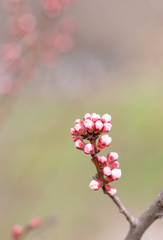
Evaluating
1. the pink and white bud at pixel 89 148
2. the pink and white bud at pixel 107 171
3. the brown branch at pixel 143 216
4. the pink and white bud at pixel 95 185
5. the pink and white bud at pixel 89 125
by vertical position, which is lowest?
the brown branch at pixel 143 216

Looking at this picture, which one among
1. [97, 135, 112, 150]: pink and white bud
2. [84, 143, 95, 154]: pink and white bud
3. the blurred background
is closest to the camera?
[84, 143, 95, 154]: pink and white bud

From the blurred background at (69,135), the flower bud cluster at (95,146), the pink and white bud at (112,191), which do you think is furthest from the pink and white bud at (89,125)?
the blurred background at (69,135)

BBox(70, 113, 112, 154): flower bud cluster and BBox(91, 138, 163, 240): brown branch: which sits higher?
BBox(70, 113, 112, 154): flower bud cluster

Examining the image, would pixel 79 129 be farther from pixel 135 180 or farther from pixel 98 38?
pixel 98 38

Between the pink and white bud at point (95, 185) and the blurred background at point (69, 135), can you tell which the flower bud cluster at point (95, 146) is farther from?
the blurred background at point (69, 135)

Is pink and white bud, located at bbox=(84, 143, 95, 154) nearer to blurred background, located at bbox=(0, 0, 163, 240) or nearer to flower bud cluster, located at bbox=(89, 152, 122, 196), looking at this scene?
flower bud cluster, located at bbox=(89, 152, 122, 196)

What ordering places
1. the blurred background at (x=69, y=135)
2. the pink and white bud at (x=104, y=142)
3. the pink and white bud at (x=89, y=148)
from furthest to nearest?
the blurred background at (x=69, y=135), the pink and white bud at (x=104, y=142), the pink and white bud at (x=89, y=148)

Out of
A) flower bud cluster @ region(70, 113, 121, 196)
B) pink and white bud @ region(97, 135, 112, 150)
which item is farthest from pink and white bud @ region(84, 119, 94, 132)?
pink and white bud @ region(97, 135, 112, 150)

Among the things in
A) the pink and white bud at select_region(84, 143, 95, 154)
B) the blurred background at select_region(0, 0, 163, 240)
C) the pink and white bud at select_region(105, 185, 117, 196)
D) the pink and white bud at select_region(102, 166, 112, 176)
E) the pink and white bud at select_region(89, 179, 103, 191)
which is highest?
the blurred background at select_region(0, 0, 163, 240)

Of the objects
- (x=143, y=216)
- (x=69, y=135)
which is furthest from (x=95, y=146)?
(x=69, y=135)
